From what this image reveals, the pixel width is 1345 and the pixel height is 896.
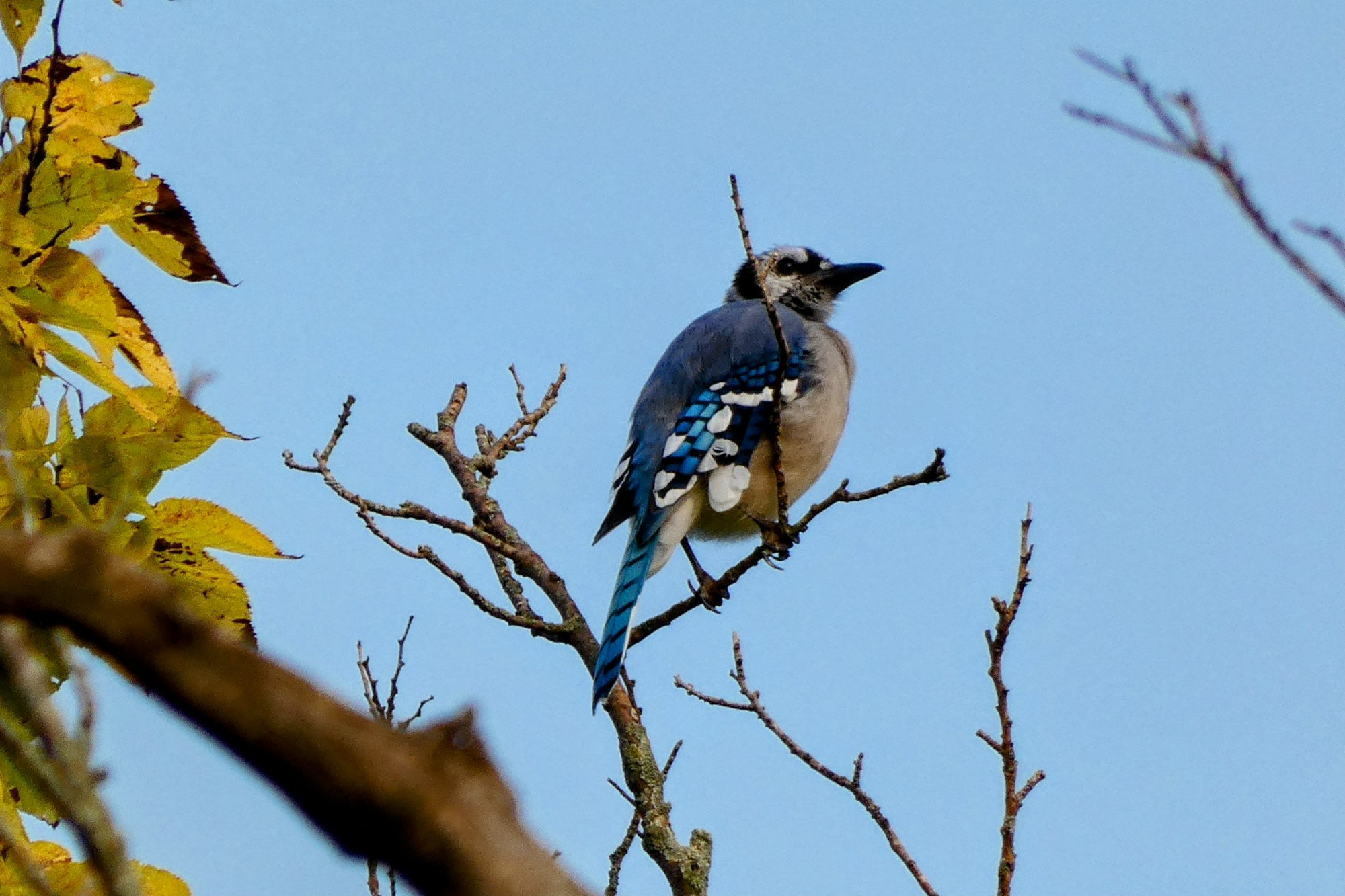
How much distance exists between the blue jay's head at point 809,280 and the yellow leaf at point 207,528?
478 cm

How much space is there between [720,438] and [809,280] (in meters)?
1.88

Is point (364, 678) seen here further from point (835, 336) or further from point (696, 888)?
point (835, 336)

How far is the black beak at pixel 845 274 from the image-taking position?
21.8 feet

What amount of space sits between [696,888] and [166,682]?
2.67 meters

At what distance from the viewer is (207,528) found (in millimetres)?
1953

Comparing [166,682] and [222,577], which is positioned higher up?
[222,577]

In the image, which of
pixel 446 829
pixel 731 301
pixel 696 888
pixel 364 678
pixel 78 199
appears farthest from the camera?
pixel 731 301

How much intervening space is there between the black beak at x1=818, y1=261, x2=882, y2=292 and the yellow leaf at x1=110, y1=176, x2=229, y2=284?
4738mm

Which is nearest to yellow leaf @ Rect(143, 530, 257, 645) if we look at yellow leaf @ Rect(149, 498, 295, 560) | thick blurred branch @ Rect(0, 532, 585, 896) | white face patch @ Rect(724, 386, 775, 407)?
yellow leaf @ Rect(149, 498, 295, 560)

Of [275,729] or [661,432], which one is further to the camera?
[661,432]

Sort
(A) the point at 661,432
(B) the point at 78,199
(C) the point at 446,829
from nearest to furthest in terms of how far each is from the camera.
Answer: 1. (C) the point at 446,829
2. (B) the point at 78,199
3. (A) the point at 661,432

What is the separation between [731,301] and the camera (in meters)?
6.96

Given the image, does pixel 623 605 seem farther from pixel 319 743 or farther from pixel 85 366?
pixel 319 743

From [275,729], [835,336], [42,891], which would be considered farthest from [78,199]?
[835,336]
